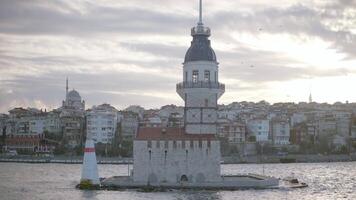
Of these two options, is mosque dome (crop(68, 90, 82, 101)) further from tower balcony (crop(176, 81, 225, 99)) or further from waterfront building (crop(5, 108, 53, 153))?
tower balcony (crop(176, 81, 225, 99))

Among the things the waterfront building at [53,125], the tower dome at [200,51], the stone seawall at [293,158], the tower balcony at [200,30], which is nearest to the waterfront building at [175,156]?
the tower dome at [200,51]

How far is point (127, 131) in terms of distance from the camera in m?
151

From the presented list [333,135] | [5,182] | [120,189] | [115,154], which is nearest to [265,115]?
[333,135]

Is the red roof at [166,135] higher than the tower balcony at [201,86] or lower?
lower

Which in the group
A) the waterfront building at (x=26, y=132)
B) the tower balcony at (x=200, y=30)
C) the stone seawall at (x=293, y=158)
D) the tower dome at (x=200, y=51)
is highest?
the tower balcony at (x=200, y=30)

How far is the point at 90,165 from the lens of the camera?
189 ft

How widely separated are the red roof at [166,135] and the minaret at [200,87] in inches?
32.7

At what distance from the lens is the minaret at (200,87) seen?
203ft

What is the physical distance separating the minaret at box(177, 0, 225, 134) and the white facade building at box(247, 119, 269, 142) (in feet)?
283

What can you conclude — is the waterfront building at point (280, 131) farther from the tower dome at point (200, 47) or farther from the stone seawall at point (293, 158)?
the tower dome at point (200, 47)

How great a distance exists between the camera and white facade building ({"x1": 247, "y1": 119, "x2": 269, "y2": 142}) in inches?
5837

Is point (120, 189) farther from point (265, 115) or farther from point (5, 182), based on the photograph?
point (265, 115)

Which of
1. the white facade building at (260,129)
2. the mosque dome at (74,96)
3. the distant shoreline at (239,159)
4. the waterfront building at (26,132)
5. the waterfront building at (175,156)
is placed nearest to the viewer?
the waterfront building at (175,156)

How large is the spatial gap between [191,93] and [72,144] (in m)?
83.6
